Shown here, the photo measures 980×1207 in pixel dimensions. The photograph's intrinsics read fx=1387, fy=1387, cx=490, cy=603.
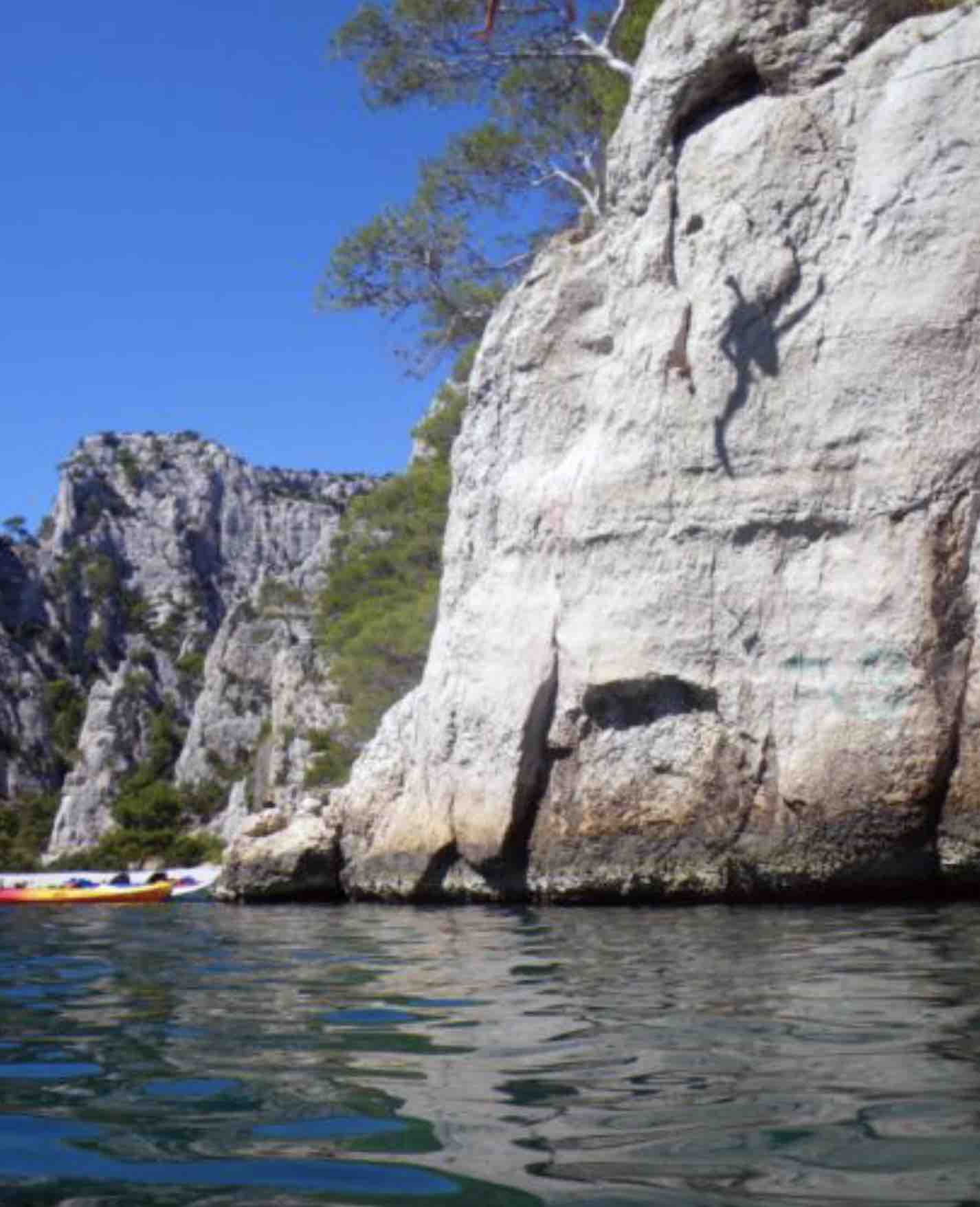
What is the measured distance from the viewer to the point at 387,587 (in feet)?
79.9

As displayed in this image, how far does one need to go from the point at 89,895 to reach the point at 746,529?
10502mm

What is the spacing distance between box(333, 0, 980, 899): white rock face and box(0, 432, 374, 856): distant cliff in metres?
18.0

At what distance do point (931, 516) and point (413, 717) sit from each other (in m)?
6.18

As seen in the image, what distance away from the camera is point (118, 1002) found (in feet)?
18.9

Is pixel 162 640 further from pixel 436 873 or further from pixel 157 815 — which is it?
pixel 436 873

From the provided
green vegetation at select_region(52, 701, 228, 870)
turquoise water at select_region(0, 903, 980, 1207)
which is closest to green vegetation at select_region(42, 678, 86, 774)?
green vegetation at select_region(52, 701, 228, 870)

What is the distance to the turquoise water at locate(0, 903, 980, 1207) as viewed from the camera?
8.47ft

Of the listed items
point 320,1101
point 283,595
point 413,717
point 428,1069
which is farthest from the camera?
point 283,595

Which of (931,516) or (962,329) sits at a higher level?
(962,329)

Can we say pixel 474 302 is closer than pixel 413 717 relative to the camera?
No

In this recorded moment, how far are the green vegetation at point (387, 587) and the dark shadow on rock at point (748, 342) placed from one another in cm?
892

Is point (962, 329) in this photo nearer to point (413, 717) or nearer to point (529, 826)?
point (529, 826)

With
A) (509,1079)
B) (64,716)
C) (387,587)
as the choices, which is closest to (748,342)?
(509,1079)

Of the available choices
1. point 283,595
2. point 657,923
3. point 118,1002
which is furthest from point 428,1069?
point 283,595
